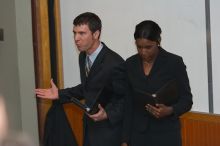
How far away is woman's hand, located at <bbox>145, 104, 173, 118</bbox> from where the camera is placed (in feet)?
6.00

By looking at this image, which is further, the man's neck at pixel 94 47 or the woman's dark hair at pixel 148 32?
the man's neck at pixel 94 47

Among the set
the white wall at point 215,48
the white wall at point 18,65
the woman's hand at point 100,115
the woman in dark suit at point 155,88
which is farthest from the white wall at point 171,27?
the woman's hand at point 100,115

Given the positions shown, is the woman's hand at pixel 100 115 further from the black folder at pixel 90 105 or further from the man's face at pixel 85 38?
the man's face at pixel 85 38

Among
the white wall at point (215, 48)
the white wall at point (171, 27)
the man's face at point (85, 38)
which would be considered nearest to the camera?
the man's face at point (85, 38)

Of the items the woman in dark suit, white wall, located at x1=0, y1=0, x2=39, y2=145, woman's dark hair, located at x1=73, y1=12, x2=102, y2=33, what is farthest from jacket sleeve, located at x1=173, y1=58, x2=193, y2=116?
white wall, located at x1=0, y1=0, x2=39, y2=145

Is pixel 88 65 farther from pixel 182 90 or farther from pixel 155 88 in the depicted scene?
pixel 182 90

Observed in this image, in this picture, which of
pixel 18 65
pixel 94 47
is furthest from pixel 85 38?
pixel 18 65

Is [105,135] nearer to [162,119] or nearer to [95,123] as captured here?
[95,123]

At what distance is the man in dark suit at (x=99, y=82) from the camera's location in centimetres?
217

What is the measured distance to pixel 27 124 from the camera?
10.7ft

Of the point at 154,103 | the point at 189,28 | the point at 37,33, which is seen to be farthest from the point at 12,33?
the point at 154,103

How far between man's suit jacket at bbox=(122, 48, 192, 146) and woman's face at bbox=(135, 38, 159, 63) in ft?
0.11

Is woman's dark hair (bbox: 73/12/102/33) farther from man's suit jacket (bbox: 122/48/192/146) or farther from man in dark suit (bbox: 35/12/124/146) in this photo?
man's suit jacket (bbox: 122/48/192/146)

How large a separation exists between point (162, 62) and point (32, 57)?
5.32 ft
